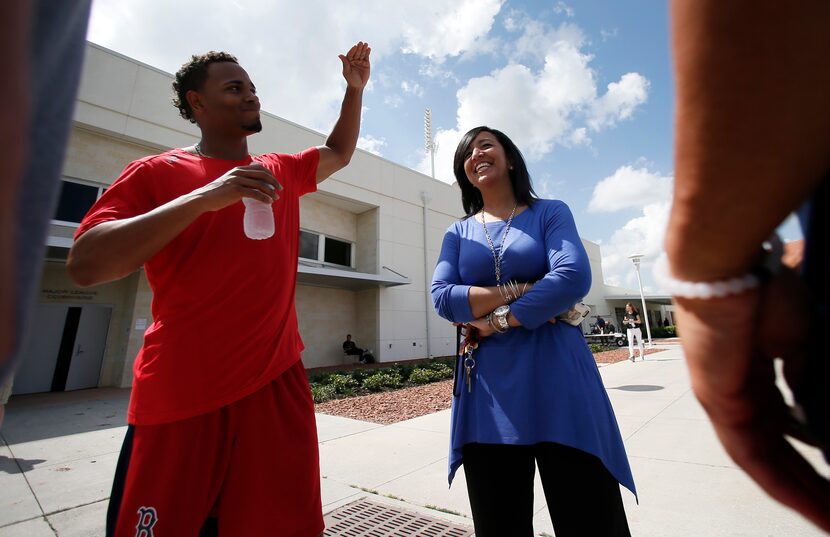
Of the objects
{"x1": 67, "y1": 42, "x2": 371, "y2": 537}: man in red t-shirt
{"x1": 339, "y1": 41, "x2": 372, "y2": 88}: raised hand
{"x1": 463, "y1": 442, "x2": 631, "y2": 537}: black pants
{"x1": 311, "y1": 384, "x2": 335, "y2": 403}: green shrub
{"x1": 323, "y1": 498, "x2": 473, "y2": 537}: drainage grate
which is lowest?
{"x1": 323, "y1": 498, "x2": 473, "y2": 537}: drainage grate

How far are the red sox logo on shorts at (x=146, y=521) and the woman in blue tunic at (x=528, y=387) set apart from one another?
3.27 ft

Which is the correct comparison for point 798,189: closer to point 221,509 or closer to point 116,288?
point 221,509

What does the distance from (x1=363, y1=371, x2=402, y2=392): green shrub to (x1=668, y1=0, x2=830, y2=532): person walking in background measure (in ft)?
28.3

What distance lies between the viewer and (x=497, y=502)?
1.46m

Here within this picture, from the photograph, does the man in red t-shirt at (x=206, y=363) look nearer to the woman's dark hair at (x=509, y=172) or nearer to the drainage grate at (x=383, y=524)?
the woman's dark hair at (x=509, y=172)

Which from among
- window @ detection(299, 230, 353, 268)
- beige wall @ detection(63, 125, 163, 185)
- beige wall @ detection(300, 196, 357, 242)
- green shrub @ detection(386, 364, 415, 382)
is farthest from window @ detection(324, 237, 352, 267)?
beige wall @ detection(63, 125, 163, 185)

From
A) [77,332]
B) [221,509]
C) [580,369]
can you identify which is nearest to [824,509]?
[580,369]

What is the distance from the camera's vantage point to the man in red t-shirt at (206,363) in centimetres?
117

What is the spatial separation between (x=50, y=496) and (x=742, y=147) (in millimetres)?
4463

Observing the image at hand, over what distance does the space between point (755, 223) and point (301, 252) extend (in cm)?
1449

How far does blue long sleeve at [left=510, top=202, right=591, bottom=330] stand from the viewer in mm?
1477

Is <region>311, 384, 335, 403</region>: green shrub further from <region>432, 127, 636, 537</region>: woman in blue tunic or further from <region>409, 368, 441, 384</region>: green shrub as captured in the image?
<region>432, 127, 636, 537</region>: woman in blue tunic

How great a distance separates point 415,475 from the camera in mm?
3287

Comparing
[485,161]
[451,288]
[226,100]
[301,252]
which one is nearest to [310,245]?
[301,252]
